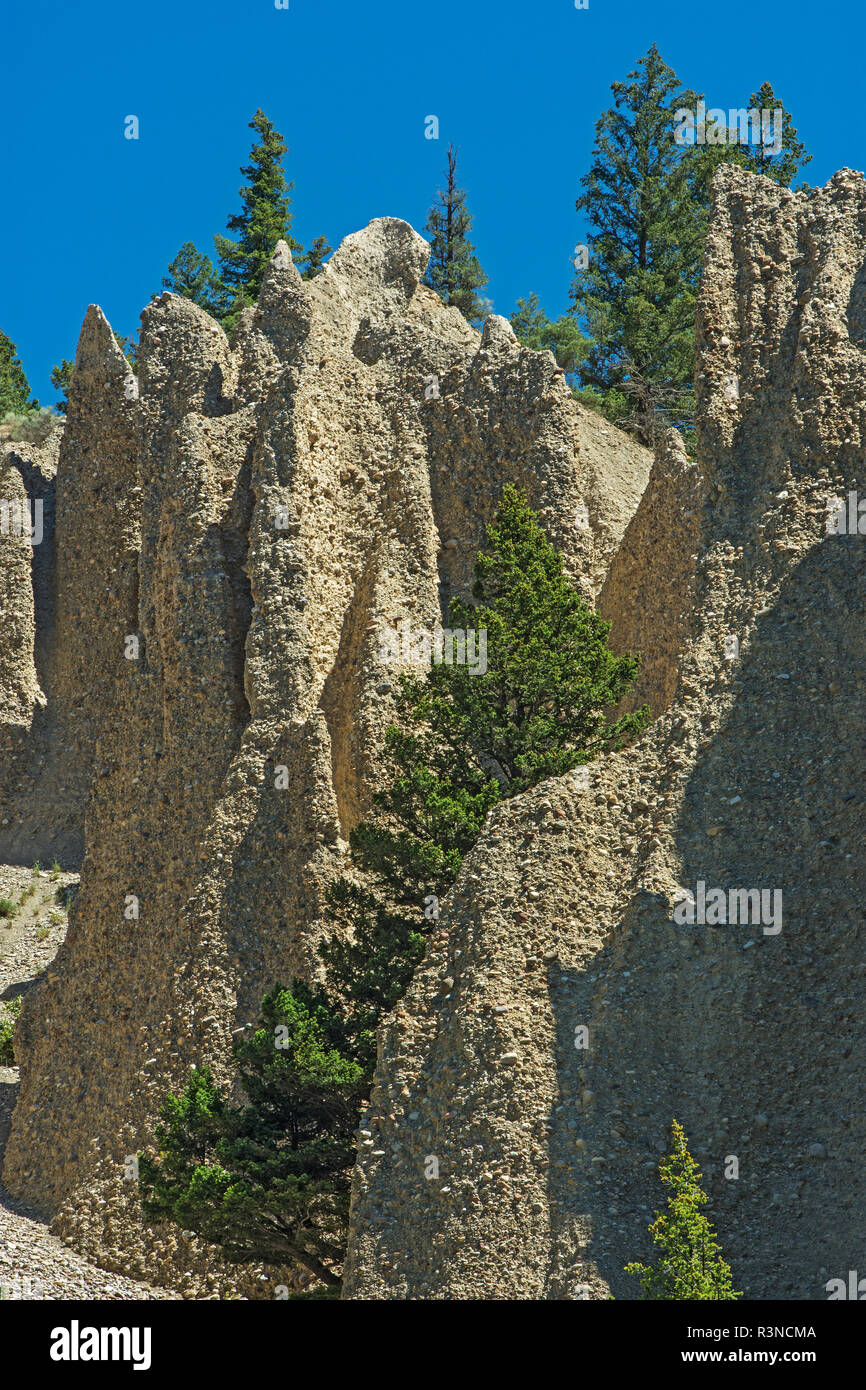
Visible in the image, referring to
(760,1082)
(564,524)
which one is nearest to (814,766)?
(760,1082)

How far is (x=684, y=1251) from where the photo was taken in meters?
21.6

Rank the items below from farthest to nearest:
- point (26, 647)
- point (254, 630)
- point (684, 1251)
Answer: point (26, 647) → point (254, 630) → point (684, 1251)

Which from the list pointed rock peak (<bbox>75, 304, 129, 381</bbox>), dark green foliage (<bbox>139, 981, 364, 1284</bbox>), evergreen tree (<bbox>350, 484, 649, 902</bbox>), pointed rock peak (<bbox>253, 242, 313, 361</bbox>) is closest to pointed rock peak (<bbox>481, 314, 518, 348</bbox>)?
pointed rock peak (<bbox>253, 242, 313, 361</bbox>)

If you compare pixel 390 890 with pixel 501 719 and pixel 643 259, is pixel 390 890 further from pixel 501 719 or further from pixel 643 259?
pixel 643 259

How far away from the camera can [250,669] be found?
3466 cm

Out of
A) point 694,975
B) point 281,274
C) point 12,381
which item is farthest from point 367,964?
point 12,381

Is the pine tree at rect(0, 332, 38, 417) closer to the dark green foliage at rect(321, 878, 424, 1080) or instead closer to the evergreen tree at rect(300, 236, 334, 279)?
the evergreen tree at rect(300, 236, 334, 279)

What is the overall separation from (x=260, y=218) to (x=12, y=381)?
1638 centimetres

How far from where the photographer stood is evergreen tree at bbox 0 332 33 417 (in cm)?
6462

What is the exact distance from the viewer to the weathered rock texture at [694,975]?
23.0 meters

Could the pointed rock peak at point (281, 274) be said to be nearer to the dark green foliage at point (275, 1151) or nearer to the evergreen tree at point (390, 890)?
the evergreen tree at point (390, 890)

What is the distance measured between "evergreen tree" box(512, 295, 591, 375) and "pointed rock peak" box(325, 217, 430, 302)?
321 inches

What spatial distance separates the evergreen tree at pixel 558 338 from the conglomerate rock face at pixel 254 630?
430 inches

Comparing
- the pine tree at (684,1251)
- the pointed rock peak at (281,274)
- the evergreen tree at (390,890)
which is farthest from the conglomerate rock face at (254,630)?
the pine tree at (684,1251)
